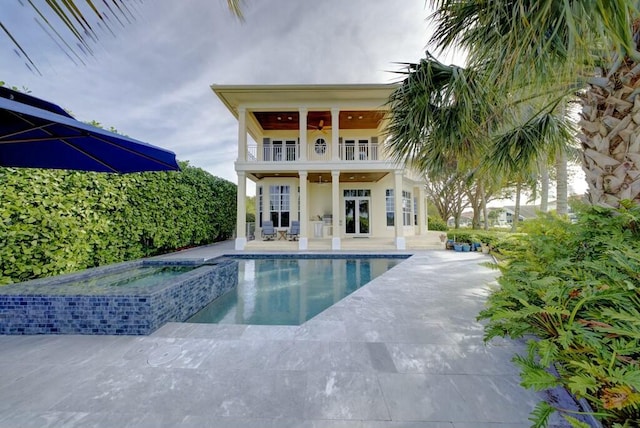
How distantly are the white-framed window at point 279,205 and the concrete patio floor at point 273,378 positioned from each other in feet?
36.8

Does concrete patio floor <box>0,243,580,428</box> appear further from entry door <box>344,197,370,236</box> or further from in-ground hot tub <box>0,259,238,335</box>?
entry door <box>344,197,370,236</box>

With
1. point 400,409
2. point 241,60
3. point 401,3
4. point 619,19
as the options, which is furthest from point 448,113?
point 241,60

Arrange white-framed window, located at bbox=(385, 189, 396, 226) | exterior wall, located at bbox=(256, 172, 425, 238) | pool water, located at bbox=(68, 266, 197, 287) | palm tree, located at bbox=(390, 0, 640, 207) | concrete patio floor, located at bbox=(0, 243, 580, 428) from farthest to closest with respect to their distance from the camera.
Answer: white-framed window, located at bbox=(385, 189, 396, 226)
exterior wall, located at bbox=(256, 172, 425, 238)
pool water, located at bbox=(68, 266, 197, 287)
palm tree, located at bbox=(390, 0, 640, 207)
concrete patio floor, located at bbox=(0, 243, 580, 428)

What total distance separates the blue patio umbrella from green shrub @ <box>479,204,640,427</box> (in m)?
4.10

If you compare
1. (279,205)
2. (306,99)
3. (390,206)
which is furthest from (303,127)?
(390,206)

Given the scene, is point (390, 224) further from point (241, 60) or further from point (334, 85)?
point (241, 60)

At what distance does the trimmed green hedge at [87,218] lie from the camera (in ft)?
14.7

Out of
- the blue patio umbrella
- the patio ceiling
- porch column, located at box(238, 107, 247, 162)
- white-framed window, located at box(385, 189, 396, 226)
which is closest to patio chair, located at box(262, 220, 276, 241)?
the patio ceiling

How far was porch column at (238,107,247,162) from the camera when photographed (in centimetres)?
1124

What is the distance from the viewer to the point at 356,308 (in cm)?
415

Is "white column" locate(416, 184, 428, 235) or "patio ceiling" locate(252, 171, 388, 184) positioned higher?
"patio ceiling" locate(252, 171, 388, 184)

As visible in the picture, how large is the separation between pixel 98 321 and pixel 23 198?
3.46 m

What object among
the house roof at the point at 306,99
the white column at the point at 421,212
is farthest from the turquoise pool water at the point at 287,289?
the white column at the point at 421,212

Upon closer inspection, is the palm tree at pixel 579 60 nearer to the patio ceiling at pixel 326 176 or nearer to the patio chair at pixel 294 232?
the patio ceiling at pixel 326 176
